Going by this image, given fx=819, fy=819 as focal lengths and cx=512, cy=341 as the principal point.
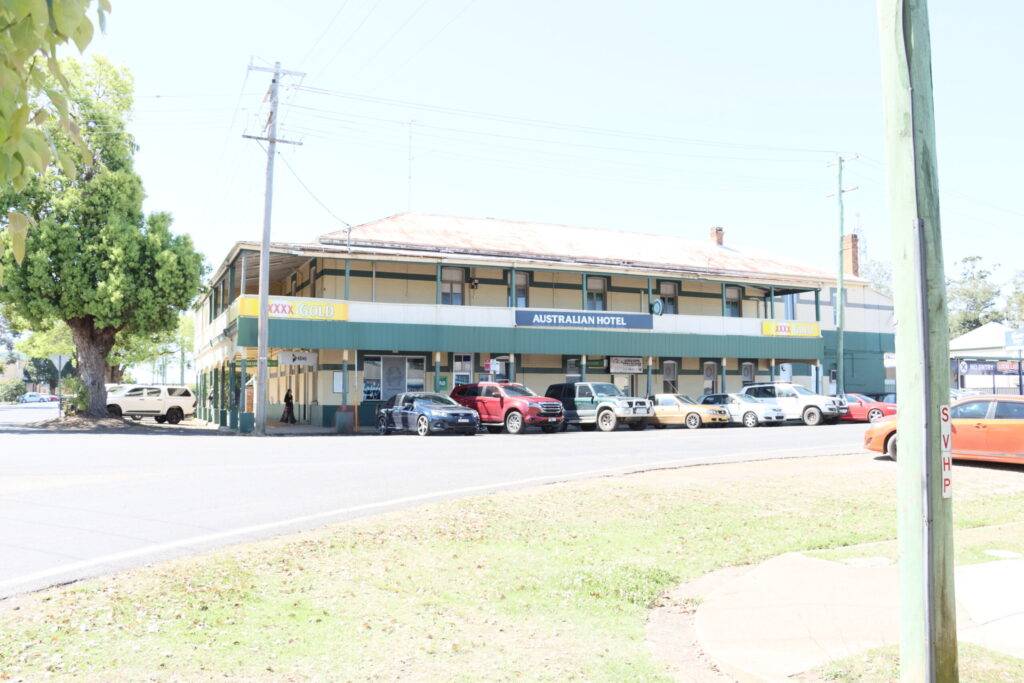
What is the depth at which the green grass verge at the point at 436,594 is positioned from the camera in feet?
16.0

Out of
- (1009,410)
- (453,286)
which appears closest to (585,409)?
(453,286)

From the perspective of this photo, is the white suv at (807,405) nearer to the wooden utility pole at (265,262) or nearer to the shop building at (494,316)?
the shop building at (494,316)

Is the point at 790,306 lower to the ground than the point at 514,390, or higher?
higher

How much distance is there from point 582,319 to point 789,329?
37.7 ft

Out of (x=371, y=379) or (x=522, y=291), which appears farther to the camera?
(x=522, y=291)

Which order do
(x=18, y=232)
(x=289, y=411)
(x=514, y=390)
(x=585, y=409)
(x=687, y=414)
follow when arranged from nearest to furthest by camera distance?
(x=18, y=232) < (x=514, y=390) < (x=585, y=409) < (x=687, y=414) < (x=289, y=411)

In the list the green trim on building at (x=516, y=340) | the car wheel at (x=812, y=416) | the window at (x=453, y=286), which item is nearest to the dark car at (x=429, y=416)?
the green trim on building at (x=516, y=340)

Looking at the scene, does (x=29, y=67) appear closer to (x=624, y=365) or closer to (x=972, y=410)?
(x=972, y=410)

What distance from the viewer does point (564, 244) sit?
133 feet

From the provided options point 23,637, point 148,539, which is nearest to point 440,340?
point 148,539

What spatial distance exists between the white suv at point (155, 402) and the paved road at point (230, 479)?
687 inches

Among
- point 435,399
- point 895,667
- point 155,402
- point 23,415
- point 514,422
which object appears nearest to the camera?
point 895,667

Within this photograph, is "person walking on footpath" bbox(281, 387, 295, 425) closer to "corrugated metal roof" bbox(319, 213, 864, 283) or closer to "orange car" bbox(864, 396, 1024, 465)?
"corrugated metal roof" bbox(319, 213, 864, 283)

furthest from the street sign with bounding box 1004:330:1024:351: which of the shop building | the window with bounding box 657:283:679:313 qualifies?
the window with bounding box 657:283:679:313
